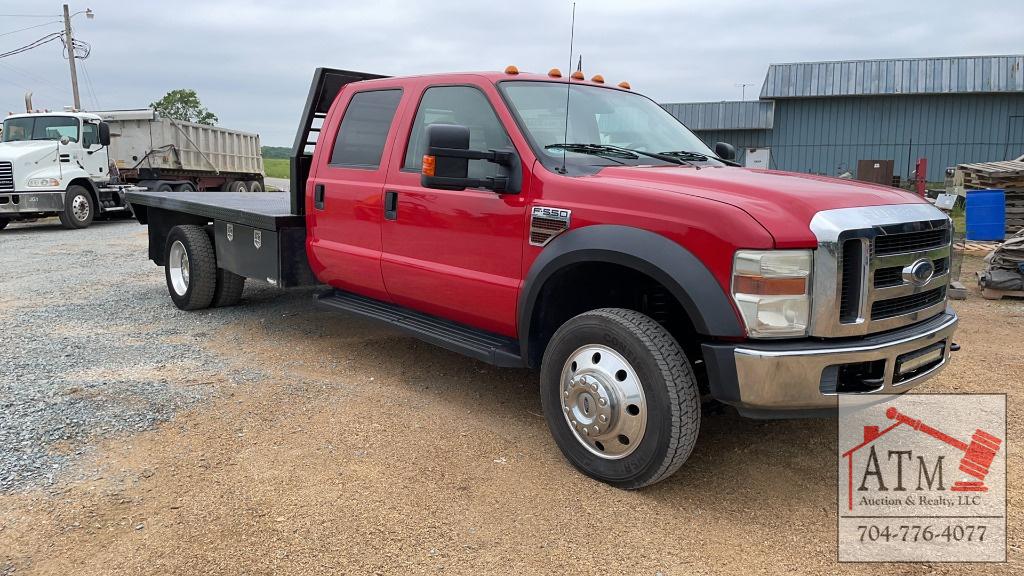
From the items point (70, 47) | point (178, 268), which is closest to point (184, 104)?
point (70, 47)

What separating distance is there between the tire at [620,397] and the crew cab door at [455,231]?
1.74 feet

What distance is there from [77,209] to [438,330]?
14.9m

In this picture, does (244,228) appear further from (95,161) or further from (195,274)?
(95,161)

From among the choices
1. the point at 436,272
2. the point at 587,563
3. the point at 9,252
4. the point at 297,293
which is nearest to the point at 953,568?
the point at 587,563

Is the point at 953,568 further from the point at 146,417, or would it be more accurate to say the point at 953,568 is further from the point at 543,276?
the point at 146,417

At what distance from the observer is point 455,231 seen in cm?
406

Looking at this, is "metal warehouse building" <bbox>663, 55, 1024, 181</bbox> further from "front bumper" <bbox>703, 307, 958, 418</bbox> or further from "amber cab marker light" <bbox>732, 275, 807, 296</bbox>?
"amber cab marker light" <bbox>732, 275, 807, 296</bbox>

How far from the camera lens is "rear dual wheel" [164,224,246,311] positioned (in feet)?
21.6

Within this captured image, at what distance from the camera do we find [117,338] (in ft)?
19.4

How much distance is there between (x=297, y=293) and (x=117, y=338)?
2.15 m

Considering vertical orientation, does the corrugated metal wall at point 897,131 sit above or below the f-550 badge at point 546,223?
above

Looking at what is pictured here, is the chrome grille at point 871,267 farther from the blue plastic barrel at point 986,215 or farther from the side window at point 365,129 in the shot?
the blue plastic barrel at point 986,215

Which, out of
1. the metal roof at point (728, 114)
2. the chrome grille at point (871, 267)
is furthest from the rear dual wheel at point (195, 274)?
the metal roof at point (728, 114)

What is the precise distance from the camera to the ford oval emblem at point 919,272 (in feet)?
10.1
